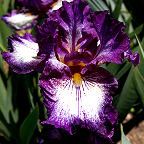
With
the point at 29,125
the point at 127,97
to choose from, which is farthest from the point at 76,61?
the point at 29,125

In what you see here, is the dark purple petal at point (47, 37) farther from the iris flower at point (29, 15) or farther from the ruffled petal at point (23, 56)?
the iris flower at point (29, 15)

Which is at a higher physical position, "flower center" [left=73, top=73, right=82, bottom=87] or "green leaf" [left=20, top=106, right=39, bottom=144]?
"flower center" [left=73, top=73, right=82, bottom=87]

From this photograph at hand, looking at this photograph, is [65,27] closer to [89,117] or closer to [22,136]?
[89,117]

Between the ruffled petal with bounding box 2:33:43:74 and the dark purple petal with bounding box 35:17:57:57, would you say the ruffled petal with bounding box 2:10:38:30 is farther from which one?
the dark purple petal with bounding box 35:17:57:57

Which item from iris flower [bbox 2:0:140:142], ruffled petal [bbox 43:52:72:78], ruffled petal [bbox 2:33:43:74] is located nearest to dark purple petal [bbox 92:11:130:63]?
iris flower [bbox 2:0:140:142]

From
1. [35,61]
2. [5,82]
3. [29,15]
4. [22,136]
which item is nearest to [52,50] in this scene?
[35,61]

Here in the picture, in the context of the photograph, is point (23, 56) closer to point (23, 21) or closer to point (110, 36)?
point (110, 36)

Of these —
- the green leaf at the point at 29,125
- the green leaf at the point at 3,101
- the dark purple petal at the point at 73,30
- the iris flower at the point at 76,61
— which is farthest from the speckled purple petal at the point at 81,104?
the green leaf at the point at 3,101
